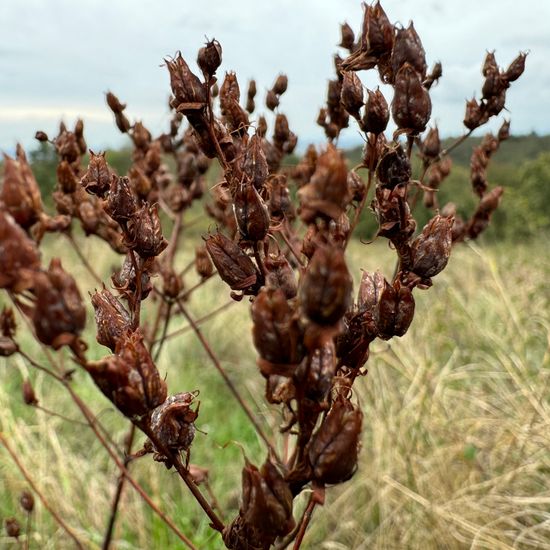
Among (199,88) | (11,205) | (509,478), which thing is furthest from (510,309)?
(11,205)

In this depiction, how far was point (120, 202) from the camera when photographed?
36.9 inches

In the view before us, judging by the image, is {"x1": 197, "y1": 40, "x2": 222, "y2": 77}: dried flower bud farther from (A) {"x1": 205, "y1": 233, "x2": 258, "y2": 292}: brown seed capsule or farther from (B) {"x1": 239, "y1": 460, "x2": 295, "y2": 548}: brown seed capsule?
(B) {"x1": 239, "y1": 460, "x2": 295, "y2": 548}: brown seed capsule

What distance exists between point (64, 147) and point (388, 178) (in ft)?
3.39

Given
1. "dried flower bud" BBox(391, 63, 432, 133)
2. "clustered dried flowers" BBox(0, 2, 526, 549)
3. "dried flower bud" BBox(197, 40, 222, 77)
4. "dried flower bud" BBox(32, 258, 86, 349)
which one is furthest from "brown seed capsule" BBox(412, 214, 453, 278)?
"dried flower bud" BBox(32, 258, 86, 349)

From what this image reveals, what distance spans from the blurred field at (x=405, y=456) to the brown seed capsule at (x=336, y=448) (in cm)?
132

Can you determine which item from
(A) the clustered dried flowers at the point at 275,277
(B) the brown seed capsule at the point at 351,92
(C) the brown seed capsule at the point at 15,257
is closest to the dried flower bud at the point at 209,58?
(A) the clustered dried flowers at the point at 275,277

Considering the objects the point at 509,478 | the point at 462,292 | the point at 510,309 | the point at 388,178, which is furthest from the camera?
the point at 462,292

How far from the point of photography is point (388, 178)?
3.19ft

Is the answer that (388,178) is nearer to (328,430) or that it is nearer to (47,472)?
(328,430)

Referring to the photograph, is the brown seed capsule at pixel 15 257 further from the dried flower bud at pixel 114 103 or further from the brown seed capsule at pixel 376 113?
the dried flower bud at pixel 114 103

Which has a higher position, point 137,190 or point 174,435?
point 137,190

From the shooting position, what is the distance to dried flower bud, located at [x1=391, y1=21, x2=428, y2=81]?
0.98 m

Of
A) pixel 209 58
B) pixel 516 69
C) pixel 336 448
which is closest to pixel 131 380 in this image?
pixel 336 448

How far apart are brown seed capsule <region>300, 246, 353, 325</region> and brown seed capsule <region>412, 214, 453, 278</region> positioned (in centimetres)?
35
